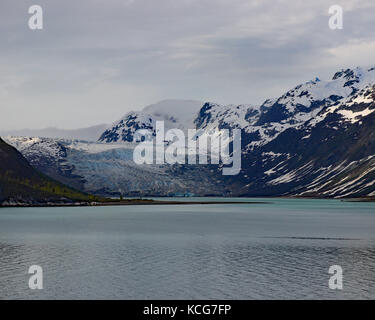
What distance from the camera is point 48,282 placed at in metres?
69.3

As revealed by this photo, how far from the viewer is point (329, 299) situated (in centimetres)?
6000

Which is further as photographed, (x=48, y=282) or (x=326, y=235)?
(x=326, y=235)

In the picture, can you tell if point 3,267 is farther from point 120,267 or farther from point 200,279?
point 200,279

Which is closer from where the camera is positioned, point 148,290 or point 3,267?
point 148,290
